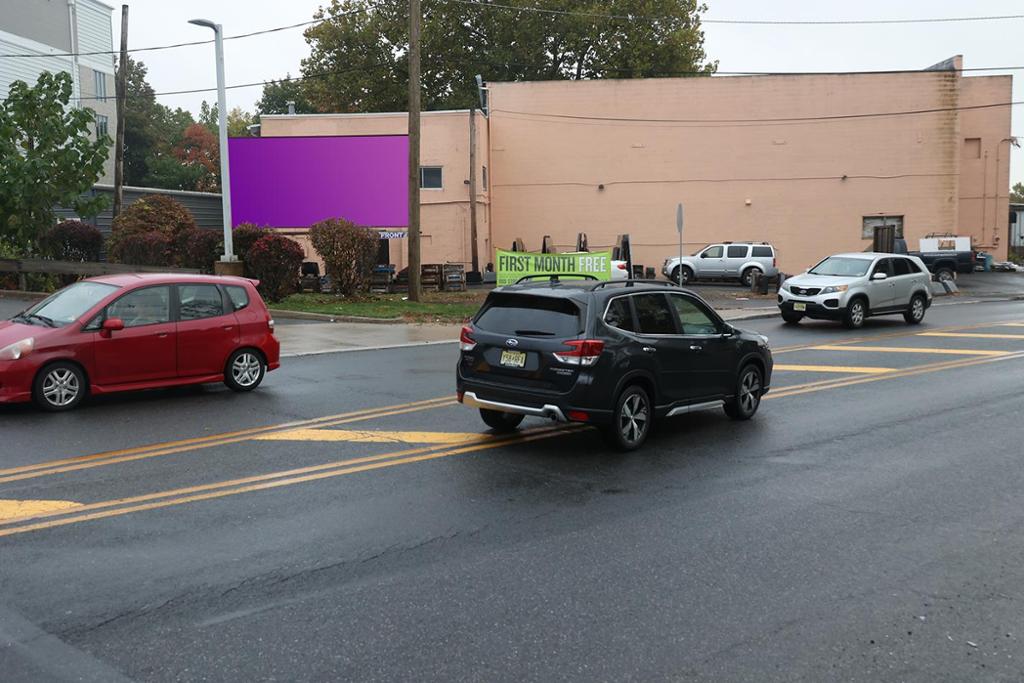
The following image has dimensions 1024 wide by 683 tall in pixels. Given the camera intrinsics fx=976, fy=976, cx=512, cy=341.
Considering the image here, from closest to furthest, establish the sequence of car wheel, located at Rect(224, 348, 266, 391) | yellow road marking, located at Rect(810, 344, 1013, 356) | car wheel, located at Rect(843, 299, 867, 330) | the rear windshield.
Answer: the rear windshield
car wheel, located at Rect(224, 348, 266, 391)
yellow road marking, located at Rect(810, 344, 1013, 356)
car wheel, located at Rect(843, 299, 867, 330)

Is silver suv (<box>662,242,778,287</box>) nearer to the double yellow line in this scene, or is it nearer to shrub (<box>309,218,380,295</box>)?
shrub (<box>309,218,380,295</box>)

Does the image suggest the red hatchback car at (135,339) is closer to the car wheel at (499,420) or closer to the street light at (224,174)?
the car wheel at (499,420)

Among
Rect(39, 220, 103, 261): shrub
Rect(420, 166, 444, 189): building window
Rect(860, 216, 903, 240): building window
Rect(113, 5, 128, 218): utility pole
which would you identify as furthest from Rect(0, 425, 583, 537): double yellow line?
Rect(860, 216, 903, 240): building window

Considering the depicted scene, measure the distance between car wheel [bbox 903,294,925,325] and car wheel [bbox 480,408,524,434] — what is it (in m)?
15.6

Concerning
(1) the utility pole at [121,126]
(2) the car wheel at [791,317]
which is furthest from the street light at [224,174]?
(2) the car wheel at [791,317]

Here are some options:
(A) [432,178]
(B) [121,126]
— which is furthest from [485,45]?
(B) [121,126]

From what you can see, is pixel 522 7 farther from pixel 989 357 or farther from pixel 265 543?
pixel 265 543

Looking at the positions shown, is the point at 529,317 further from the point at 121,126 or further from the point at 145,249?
the point at 121,126

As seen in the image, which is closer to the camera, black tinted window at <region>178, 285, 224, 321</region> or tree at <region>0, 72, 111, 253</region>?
black tinted window at <region>178, 285, 224, 321</region>

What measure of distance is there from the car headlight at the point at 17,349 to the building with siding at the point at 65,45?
40.9 metres

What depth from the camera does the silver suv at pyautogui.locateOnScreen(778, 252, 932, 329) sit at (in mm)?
21500

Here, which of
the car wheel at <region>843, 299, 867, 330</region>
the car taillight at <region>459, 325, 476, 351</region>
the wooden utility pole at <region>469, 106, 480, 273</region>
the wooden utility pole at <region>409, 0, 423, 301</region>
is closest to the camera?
the car taillight at <region>459, 325, 476, 351</region>

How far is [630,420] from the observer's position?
30.1 feet

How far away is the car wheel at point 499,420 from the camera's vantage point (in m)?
10.1
